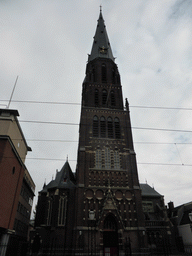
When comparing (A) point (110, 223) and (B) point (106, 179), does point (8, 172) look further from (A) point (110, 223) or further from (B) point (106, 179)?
(A) point (110, 223)

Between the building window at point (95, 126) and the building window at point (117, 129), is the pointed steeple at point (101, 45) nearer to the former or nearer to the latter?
the building window at point (95, 126)

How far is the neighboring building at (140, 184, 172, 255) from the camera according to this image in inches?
1166

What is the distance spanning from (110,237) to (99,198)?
5.27 metres

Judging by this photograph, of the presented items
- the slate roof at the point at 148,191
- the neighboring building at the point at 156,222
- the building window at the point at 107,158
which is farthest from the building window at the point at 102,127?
the neighboring building at the point at 156,222

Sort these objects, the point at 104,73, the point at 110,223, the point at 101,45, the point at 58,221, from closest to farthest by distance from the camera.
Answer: the point at 110,223 → the point at 58,221 → the point at 104,73 → the point at 101,45

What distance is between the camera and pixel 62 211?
28172 mm

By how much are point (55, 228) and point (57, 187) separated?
228 inches

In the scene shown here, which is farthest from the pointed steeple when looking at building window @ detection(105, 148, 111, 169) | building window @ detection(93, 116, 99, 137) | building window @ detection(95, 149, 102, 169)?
building window @ detection(95, 149, 102, 169)

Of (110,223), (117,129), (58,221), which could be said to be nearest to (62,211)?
(58,221)

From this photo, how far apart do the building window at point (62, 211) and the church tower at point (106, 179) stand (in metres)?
2.74

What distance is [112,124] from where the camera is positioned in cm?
3581

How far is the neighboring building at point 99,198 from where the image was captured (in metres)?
25.3

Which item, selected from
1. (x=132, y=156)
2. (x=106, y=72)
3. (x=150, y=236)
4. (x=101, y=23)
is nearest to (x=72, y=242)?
(x=150, y=236)

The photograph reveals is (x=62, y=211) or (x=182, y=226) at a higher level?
(x=62, y=211)
